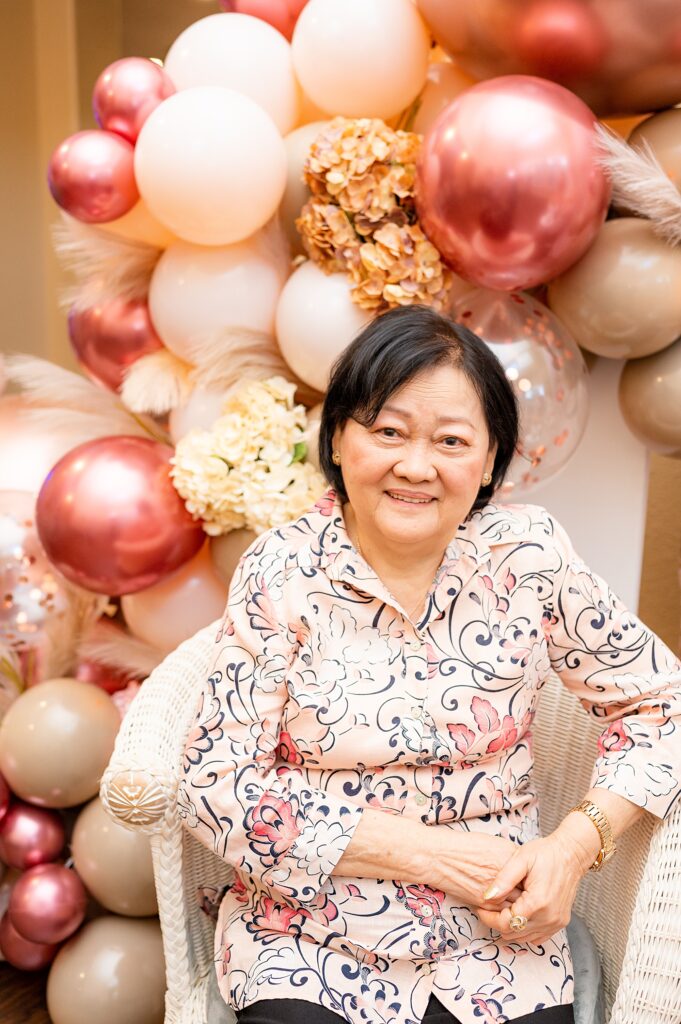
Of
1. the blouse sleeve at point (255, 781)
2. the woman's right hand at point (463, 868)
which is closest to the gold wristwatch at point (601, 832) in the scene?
the woman's right hand at point (463, 868)

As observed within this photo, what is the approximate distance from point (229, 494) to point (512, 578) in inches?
24.6

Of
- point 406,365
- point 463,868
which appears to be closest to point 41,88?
point 406,365

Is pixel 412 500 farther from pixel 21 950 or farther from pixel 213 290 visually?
pixel 21 950

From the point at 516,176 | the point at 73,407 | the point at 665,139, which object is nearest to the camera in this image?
the point at 516,176

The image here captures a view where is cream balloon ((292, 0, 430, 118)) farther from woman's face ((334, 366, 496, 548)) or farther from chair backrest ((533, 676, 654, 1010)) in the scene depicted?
chair backrest ((533, 676, 654, 1010))

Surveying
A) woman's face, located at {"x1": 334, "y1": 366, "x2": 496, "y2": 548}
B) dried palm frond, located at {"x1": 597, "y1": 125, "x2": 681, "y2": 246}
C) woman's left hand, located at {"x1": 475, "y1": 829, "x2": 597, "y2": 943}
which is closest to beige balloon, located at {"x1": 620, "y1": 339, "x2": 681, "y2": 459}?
dried palm frond, located at {"x1": 597, "y1": 125, "x2": 681, "y2": 246}

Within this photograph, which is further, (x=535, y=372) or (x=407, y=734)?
(x=535, y=372)

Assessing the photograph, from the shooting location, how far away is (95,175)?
5.77 ft

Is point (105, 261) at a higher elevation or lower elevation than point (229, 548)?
higher

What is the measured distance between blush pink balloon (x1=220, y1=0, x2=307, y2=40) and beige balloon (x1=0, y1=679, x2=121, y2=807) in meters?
1.39

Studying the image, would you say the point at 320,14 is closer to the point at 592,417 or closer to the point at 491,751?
the point at 592,417

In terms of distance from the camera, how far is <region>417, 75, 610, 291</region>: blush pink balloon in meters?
1.52

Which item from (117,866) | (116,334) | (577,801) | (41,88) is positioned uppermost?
(41,88)

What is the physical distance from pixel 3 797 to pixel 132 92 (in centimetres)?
139
